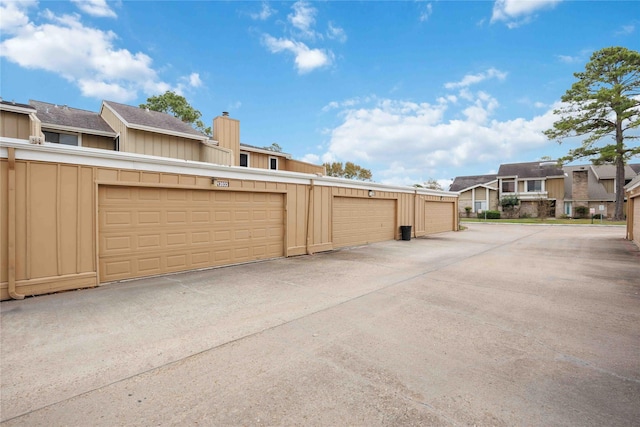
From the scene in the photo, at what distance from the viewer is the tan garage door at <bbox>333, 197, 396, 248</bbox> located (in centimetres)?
1151

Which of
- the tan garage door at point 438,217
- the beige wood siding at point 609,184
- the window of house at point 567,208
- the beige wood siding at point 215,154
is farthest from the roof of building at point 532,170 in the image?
the beige wood siding at point 215,154

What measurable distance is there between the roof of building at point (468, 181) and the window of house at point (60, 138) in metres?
39.1

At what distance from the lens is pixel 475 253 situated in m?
10.2

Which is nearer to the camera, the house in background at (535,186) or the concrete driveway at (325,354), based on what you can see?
the concrete driveway at (325,354)

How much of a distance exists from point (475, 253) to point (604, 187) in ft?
118

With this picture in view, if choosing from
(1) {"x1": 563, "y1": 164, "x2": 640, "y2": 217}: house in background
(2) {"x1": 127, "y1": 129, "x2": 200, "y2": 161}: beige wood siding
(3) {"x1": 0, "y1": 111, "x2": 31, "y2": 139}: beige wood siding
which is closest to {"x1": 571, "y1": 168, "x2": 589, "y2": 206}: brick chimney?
(1) {"x1": 563, "y1": 164, "x2": 640, "y2": 217}: house in background

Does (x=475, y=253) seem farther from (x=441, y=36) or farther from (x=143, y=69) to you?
(x=143, y=69)

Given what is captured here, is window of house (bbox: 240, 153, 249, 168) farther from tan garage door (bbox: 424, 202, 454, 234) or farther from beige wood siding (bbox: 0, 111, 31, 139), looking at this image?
tan garage door (bbox: 424, 202, 454, 234)

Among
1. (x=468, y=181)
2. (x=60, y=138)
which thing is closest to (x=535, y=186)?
(x=468, y=181)

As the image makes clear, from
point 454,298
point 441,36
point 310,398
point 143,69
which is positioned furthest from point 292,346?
point 143,69

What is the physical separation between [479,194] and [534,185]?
575cm

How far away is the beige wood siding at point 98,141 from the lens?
496 inches

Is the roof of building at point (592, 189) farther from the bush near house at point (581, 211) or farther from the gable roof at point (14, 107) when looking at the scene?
the gable roof at point (14, 107)

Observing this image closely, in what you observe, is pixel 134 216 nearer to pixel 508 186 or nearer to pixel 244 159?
pixel 244 159
